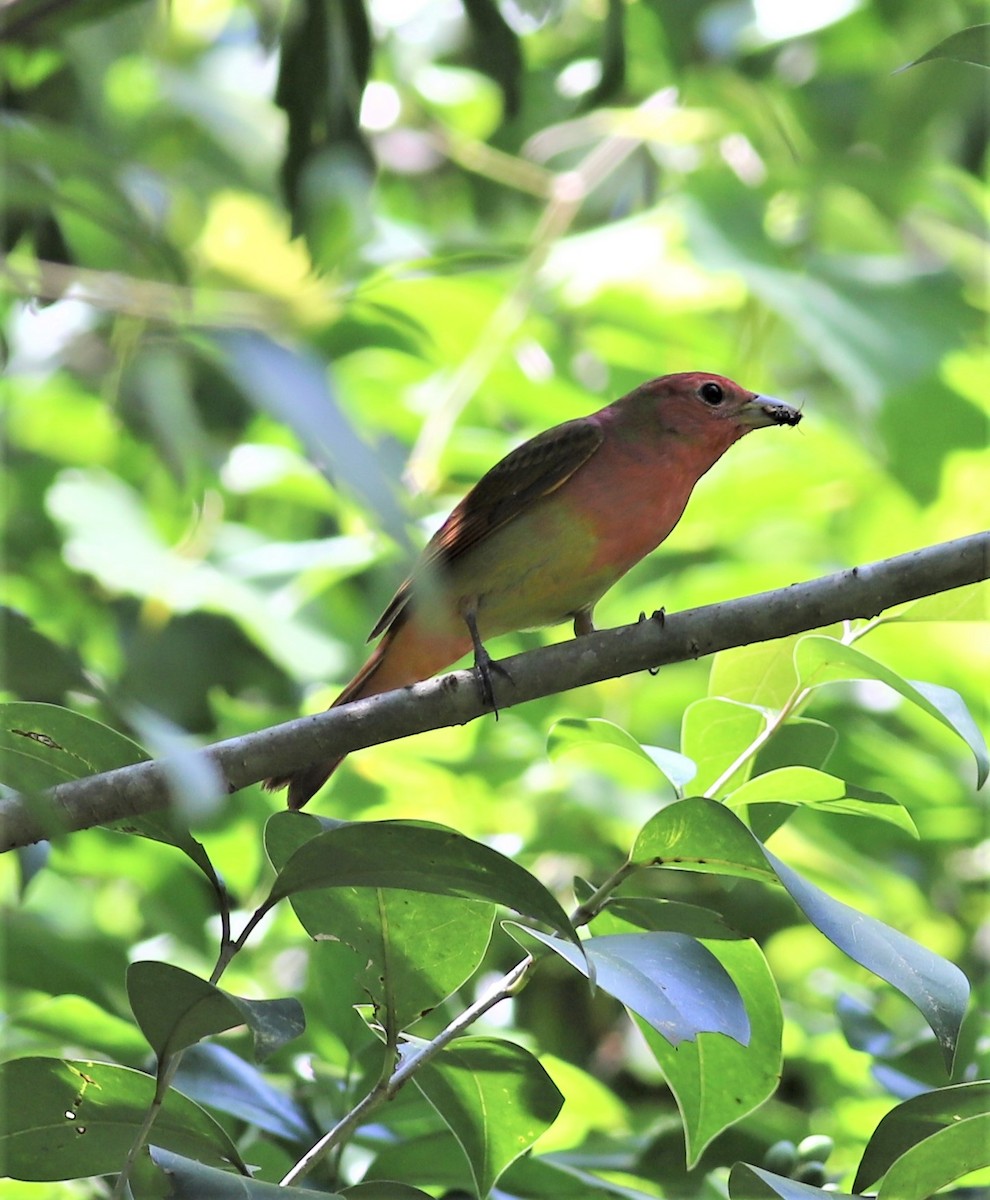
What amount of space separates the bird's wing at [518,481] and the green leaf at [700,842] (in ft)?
6.72

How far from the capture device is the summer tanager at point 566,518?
377cm

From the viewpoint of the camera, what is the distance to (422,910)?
6.34 ft

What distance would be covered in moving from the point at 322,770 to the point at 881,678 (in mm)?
1682

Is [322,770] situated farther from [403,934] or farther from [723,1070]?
[723,1070]

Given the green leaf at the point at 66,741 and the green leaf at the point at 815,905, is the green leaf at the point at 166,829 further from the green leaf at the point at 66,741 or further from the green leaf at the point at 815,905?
the green leaf at the point at 815,905

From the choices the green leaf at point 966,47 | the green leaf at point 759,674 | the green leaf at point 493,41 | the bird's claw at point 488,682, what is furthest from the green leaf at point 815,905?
the green leaf at point 493,41

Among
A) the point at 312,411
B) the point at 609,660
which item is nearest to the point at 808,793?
the point at 609,660

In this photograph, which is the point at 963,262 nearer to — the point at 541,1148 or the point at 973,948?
the point at 973,948

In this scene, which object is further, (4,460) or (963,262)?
(963,262)

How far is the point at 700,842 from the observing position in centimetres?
188

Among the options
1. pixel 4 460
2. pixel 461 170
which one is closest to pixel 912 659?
pixel 4 460

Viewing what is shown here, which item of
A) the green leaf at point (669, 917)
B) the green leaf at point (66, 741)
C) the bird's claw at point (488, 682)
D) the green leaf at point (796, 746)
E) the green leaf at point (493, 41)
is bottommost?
the green leaf at point (669, 917)

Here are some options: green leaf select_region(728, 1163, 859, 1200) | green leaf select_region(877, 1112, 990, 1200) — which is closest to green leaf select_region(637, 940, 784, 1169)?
green leaf select_region(728, 1163, 859, 1200)

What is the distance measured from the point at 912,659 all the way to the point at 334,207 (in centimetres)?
196
